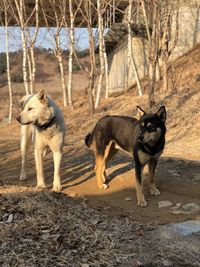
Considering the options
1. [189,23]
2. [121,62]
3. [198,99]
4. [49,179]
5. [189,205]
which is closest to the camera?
[189,205]

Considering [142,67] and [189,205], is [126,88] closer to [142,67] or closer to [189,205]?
[142,67]

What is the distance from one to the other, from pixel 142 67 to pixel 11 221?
24.3 metres

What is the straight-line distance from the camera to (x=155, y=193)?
7.07 m

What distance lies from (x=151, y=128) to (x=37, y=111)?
74.1 inches

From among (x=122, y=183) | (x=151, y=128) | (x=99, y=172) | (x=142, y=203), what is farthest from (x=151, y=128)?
(x=122, y=183)

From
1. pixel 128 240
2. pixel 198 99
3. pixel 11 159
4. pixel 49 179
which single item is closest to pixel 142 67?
pixel 198 99

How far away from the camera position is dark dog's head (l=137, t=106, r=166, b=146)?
641 centimetres

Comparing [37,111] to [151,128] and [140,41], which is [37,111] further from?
[140,41]

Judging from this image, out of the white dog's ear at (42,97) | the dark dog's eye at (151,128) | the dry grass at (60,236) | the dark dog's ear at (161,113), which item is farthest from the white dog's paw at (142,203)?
the white dog's ear at (42,97)

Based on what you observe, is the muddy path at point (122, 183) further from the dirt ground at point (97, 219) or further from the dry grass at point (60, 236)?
the dry grass at point (60, 236)

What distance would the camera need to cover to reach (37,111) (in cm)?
702

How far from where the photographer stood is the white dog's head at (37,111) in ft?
23.0

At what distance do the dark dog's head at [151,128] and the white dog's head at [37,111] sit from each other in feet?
5.18

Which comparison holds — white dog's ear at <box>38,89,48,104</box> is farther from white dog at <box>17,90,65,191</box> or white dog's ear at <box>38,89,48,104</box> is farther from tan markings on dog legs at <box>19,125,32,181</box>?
tan markings on dog legs at <box>19,125,32,181</box>
